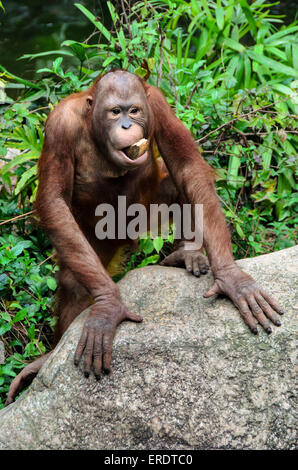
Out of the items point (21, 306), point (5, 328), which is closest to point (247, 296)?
point (5, 328)

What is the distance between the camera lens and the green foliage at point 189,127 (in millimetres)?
3955

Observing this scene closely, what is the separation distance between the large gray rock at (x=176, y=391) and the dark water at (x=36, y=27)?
13.6 feet

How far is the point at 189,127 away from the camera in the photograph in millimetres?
4344

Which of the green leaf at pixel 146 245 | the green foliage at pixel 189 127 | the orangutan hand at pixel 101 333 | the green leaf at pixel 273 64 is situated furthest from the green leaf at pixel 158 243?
the green leaf at pixel 273 64

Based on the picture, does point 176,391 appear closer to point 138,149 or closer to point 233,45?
point 138,149

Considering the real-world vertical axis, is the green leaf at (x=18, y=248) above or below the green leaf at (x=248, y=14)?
below

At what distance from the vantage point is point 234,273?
3.02 meters

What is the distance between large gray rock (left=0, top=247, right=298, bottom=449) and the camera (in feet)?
8.47

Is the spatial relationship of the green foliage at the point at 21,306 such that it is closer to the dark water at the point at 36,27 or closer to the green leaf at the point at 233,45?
the green leaf at the point at 233,45

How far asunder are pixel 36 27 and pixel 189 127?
3178mm

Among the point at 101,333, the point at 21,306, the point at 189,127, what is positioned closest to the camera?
the point at 101,333

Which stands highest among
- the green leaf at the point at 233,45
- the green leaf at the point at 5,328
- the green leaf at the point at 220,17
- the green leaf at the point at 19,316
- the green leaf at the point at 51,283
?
the green leaf at the point at 220,17
